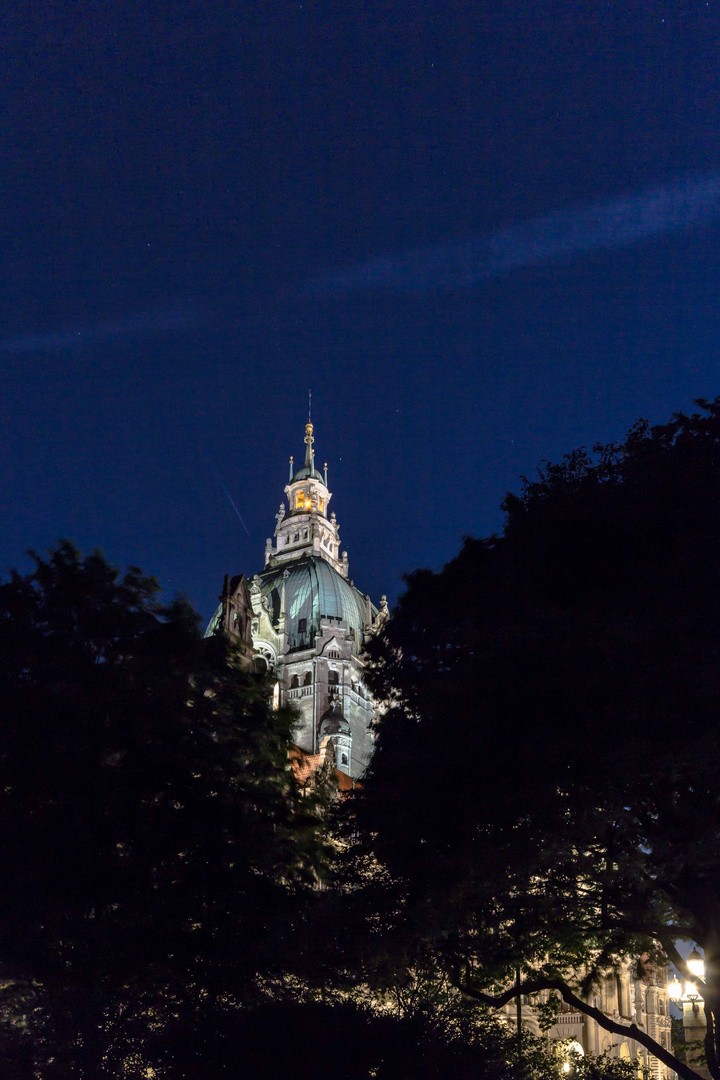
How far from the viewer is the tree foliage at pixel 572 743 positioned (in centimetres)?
1545

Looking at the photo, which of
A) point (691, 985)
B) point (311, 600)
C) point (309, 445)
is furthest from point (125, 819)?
point (309, 445)

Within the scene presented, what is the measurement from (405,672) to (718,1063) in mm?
9972

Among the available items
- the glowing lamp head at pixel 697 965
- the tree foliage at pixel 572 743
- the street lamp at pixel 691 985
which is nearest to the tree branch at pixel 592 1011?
the tree foliage at pixel 572 743

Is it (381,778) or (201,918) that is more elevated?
(381,778)

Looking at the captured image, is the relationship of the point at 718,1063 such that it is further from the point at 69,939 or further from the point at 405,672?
the point at 69,939

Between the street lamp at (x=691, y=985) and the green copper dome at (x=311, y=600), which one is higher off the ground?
the green copper dome at (x=311, y=600)

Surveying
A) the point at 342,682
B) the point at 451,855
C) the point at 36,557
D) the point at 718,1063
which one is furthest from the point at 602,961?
the point at 342,682

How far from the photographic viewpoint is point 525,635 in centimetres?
1645

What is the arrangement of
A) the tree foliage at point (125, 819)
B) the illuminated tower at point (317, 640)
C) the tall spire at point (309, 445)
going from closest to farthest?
the tree foliage at point (125, 819) < the illuminated tower at point (317, 640) < the tall spire at point (309, 445)

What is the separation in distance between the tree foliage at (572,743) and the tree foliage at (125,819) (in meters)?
3.13

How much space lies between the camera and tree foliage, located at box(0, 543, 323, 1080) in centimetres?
1842

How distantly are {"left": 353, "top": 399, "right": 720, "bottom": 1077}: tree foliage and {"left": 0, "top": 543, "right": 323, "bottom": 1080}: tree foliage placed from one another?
3133mm

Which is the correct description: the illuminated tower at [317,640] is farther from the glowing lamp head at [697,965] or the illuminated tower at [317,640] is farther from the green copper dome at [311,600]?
the glowing lamp head at [697,965]

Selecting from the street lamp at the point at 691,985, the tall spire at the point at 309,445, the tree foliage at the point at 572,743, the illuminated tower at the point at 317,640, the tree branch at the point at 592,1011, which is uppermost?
the tall spire at the point at 309,445
